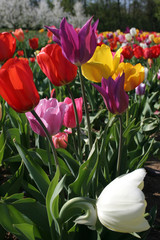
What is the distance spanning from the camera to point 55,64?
97 centimetres

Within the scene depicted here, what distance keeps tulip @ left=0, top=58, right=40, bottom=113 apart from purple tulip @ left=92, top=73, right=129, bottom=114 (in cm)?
23

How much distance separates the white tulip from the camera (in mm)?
576

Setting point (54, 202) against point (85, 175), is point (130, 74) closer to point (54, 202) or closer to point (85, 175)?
point (85, 175)

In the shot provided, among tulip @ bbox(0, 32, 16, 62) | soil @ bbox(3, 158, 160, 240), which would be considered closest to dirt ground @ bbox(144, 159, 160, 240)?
soil @ bbox(3, 158, 160, 240)

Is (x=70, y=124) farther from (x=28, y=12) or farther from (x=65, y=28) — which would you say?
(x=28, y=12)

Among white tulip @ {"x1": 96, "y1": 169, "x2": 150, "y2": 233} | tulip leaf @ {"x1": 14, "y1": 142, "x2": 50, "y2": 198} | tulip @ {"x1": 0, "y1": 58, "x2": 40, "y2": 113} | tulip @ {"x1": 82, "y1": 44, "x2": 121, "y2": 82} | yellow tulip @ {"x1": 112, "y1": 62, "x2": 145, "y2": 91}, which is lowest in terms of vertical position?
tulip leaf @ {"x1": 14, "y1": 142, "x2": 50, "y2": 198}

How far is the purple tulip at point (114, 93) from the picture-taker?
893 mm

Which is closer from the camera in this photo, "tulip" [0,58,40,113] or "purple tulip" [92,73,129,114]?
"tulip" [0,58,40,113]

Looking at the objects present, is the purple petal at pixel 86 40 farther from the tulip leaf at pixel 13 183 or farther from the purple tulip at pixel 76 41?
Result: the tulip leaf at pixel 13 183

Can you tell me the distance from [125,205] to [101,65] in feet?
2.03

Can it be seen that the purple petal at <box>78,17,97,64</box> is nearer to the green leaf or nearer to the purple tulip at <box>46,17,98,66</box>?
the purple tulip at <box>46,17,98,66</box>

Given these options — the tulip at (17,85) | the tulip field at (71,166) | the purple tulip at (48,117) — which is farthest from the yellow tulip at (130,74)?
the tulip at (17,85)

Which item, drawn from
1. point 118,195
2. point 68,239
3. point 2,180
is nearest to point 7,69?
point 118,195

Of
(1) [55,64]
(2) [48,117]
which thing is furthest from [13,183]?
(1) [55,64]
